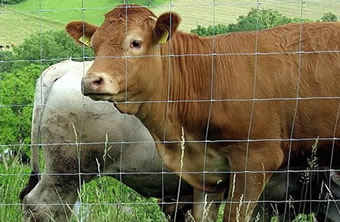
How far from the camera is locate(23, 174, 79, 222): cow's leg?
7.21 meters

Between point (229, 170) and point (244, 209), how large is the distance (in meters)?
0.36

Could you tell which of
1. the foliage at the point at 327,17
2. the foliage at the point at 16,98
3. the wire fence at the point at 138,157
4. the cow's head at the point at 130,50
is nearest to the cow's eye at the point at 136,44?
the cow's head at the point at 130,50

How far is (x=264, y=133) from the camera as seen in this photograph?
19.7 ft

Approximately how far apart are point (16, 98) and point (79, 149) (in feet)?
23.6

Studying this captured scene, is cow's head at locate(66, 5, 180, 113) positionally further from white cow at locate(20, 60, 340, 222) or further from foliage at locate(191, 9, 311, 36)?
foliage at locate(191, 9, 311, 36)

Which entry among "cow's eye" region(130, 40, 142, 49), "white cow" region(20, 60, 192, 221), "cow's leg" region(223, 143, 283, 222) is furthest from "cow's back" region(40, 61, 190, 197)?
"cow's eye" region(130, 40, 142, 49)

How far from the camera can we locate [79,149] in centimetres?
705

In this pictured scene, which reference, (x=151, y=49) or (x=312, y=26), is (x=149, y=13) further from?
(x=312, y=26)

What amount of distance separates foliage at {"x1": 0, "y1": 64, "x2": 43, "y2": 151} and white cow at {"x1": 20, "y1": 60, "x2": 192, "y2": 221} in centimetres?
580

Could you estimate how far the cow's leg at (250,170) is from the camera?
19.6 feet

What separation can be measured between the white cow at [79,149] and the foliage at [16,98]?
5.80 meters

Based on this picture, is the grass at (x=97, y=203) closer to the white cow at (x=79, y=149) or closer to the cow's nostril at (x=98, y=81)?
the white cow at (x=79, y=149)

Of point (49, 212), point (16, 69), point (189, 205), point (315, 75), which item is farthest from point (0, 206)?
point (16, 69)

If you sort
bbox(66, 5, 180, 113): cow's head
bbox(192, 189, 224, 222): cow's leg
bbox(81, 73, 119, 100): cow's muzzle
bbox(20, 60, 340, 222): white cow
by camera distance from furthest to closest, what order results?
bbox(20, 60, 340, 222): white cow < bbox(192, 189, 224, 222): cow's leg < bbox(66, 5, 180, 113): cow's head < bbox(81, 73, 119, 100): cow's muzzle
